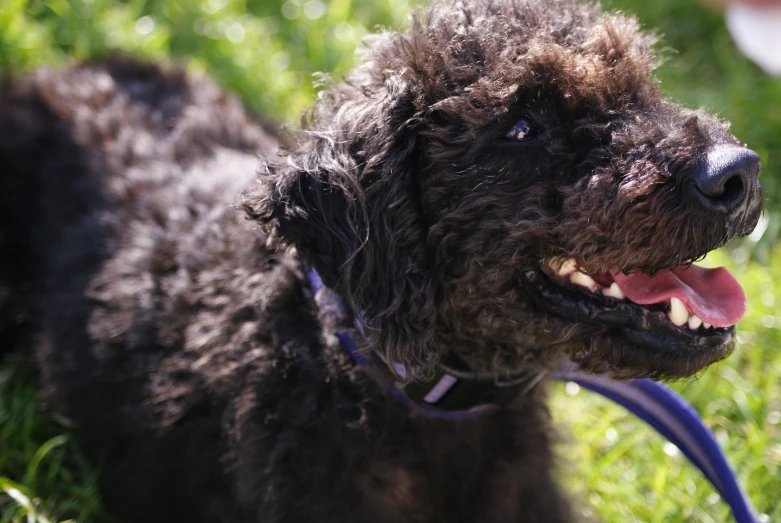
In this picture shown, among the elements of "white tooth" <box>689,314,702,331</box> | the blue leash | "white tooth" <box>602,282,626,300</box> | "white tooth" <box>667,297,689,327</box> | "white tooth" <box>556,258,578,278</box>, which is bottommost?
the blue leash

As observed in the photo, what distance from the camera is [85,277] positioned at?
332 cm

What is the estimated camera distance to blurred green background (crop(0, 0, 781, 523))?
3287 millimetres

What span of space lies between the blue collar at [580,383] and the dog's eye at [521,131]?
709 mm

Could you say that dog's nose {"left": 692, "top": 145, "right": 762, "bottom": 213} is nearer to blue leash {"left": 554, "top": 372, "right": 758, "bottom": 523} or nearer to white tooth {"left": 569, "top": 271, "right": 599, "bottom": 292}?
white tooth {"left": 569, "top": 271, "right": 599, "bottom": 292}

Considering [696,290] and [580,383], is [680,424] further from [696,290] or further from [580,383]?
[696,290]

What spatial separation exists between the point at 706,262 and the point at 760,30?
5.19 feet

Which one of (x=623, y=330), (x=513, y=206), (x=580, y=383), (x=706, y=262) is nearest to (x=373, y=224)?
(x=513, y=206)

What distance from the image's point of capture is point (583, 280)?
95.6 inches

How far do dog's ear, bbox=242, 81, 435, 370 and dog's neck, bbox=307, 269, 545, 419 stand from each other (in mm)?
113

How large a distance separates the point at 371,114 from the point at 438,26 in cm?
35

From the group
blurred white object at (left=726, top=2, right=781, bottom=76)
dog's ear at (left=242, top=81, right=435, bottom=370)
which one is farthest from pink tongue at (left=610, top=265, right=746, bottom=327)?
blurred white object at (left=726, top=2, right=781, bottom=76)

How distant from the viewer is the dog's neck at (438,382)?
252 cm

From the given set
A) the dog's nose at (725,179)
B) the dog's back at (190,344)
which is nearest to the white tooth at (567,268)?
the dog's nose at (725,179)

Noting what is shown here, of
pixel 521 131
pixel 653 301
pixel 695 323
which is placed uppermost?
pixel 521 131
